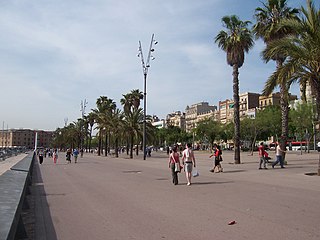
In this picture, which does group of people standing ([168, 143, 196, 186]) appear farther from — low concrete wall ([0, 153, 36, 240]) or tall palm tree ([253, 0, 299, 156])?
tall palm tree ([253, 0, 299, 156])

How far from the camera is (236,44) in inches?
1091

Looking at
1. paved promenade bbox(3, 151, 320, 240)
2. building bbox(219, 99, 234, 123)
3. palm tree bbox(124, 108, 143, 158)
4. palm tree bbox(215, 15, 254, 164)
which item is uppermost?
building bbox(219, 99, 234, 123)

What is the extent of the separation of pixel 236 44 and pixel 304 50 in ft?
38.2

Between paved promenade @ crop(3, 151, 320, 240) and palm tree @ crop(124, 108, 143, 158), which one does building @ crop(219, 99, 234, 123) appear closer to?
palm tree @ crop(124, 108, 143, 158)

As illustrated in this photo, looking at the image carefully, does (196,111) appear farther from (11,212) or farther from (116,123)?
(11,212)

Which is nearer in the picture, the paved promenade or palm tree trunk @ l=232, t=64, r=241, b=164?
the paved promenade

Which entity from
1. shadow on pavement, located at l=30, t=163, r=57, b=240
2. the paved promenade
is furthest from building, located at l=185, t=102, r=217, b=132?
shadow on pavement, located at l=30, t=163, r=57, b=240

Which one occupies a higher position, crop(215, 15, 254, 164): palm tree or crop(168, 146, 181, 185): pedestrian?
crop(215, 15, 254, 164): palm tree

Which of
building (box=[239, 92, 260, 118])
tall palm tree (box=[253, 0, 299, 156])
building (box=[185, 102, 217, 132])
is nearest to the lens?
tall palm tree (box=[253, 0, 299, 156])

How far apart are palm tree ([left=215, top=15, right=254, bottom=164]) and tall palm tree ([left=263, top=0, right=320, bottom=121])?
10.4 metres

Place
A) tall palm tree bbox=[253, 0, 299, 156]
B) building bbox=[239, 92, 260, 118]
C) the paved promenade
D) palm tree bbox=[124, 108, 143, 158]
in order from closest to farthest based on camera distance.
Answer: the paved promenade < tall palm tree bbox=[253, 0, 299, 156] < palm tree bbox=[124, 108, 143, 158] < building bbox=[239, 92, 260, 118]

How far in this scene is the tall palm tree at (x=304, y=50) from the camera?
16.1 metres

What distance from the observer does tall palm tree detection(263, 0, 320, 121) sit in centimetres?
1612

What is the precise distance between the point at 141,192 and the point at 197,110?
552 feet
